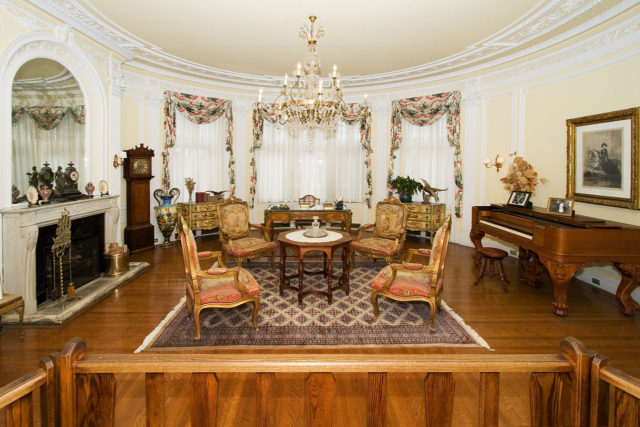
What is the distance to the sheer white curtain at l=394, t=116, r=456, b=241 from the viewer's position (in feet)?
25.5

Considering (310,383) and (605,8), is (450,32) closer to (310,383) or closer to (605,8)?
(605,8)

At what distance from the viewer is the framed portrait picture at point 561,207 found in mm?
4402

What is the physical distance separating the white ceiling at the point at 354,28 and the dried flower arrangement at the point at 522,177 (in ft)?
6.35

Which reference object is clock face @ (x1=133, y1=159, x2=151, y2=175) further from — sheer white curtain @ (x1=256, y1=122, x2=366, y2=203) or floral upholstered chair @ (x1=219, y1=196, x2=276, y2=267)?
sheer white curtain @ (x1=256, y1=122, x2=366, y2=203)

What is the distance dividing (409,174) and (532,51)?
333 centimetres

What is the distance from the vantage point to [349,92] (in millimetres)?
8523

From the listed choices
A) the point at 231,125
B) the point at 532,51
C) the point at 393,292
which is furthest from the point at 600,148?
the point at 231,125

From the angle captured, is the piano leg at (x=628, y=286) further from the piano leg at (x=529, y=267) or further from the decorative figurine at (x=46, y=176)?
the decorative figurine at (x=46, y=176)

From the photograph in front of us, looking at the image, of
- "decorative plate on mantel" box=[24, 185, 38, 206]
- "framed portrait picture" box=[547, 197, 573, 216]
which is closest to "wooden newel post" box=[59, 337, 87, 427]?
"decorative plate on mantel" box=[24, 185, 38, 206]

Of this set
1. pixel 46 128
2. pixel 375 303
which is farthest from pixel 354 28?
pixel 46 128

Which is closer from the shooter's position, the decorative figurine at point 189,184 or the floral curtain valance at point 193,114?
the floral curtain valance at point 193,114

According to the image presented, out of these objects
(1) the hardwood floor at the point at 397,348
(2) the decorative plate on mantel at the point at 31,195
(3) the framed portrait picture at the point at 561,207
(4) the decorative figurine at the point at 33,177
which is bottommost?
(1) the hardwood floor at the point at 397,348

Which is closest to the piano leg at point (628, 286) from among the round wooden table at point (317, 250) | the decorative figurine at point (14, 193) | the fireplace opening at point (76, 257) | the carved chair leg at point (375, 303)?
the carved chair leg at point (375, 303)

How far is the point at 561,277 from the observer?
3758 mm
